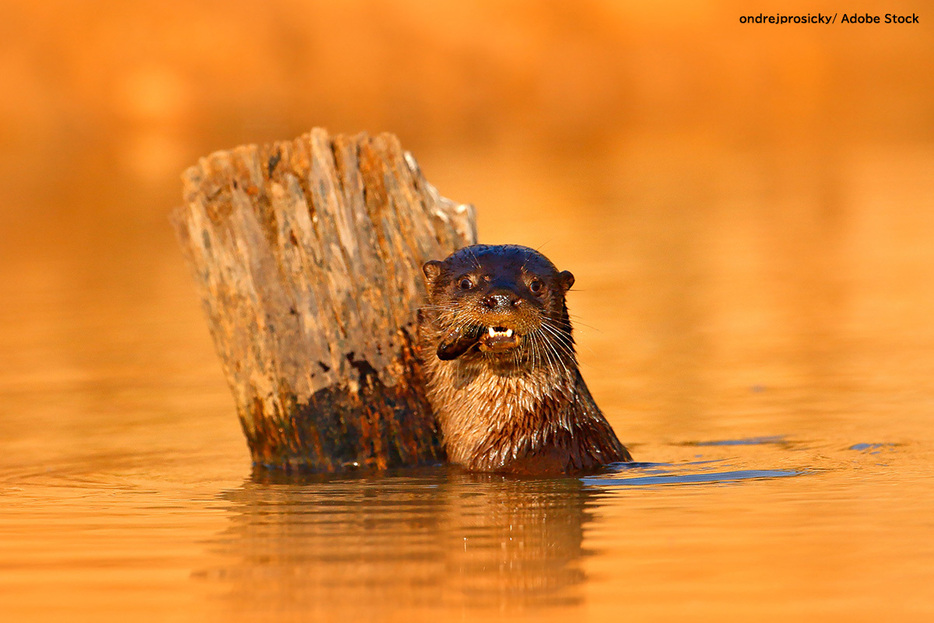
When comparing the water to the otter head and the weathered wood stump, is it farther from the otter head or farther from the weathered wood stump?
the otter head

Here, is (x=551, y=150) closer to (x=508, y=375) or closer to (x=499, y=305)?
(x=508, y=375)

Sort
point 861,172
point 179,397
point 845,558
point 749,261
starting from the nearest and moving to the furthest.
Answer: point 845,558 < point 179,397 < point 749,261 < point 861,172

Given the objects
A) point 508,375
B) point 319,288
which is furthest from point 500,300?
→ point 319,288

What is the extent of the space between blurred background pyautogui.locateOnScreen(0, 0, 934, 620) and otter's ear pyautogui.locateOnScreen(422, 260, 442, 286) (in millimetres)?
1190

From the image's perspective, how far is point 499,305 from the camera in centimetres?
627

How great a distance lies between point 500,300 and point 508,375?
57cm

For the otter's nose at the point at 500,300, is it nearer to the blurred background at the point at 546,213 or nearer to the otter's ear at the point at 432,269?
the otter's ear at the point at 432,269

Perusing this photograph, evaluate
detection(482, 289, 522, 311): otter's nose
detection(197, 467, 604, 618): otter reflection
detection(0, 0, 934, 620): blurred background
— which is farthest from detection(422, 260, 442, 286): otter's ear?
detection(0, 0, 934, 620): blurred background

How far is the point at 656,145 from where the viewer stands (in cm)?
2970

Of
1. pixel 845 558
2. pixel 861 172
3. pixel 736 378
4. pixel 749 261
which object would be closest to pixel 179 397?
pixel 736 378

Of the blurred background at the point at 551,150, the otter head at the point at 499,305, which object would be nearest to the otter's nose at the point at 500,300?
the otter head at the point at 499,305

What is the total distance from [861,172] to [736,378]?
42.8 ft

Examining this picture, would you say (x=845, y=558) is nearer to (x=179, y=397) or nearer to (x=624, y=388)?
(x=624, y=388)

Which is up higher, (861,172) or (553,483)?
(861,172)
